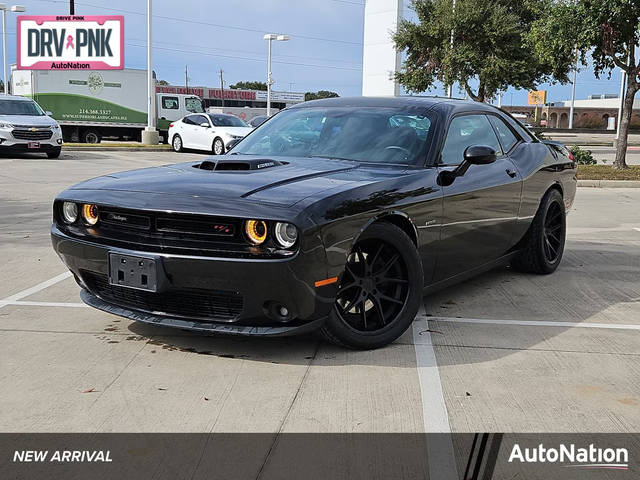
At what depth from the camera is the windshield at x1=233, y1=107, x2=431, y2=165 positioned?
5.00m

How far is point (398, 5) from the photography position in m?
32.2

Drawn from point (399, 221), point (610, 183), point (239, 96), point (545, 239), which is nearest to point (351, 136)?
point (399, 221)

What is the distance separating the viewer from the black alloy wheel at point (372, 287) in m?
4.24

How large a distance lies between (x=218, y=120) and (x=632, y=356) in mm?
22542

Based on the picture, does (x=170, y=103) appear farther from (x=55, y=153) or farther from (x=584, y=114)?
(x=584, y=114)

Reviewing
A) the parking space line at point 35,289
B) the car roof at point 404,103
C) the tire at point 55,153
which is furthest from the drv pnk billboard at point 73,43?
the car roof at point 404,103

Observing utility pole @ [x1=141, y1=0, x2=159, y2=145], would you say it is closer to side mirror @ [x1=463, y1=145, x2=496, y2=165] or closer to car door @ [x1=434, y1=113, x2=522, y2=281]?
car door @ [x1=434, y1=113, x2=522, y2=281]

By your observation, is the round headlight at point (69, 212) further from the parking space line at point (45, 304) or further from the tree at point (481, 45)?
the tree at point (481, 45)

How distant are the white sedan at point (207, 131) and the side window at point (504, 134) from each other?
18.5m

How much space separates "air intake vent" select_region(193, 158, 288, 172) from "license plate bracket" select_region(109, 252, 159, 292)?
904mm

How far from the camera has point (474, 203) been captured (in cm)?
524

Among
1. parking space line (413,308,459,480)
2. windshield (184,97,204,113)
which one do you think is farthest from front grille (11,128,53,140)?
parking space line (413,308,459,480)

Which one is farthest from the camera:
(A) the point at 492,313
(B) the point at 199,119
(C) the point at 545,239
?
(B) the point at 199,119

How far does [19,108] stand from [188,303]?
1933 cm
